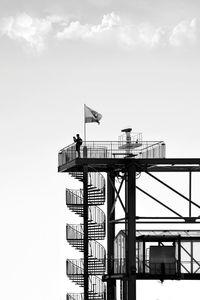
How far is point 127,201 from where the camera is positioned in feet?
403

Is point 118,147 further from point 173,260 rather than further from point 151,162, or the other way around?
point 173,260

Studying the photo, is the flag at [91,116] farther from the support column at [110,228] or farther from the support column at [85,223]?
the support column at [85,223]

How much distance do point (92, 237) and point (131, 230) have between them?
191 inches

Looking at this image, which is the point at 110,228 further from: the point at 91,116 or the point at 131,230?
the point at 131,230

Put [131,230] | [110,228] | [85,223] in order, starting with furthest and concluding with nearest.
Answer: [110,228], [85,223], [131,230]

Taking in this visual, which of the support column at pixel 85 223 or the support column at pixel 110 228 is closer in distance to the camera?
the support column at pixel 85 223

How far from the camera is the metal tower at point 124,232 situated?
122 m

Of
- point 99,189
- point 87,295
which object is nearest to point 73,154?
point 99,189

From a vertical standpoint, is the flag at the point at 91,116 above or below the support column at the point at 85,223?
above

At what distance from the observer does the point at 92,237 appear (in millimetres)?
124875

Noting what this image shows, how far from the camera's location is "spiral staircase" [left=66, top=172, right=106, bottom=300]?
4897 inches

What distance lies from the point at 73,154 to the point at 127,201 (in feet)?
18.8

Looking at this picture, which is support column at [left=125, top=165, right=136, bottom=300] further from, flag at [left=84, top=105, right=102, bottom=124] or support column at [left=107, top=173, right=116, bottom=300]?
flag at [left=84, top=105, right=102, bottom=124]

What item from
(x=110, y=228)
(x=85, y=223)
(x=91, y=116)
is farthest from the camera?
(x=110, y=228)
